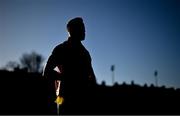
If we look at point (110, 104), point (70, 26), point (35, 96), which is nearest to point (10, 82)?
point (35, 96)

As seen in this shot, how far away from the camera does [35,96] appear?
3962 centimetres

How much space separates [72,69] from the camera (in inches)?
152

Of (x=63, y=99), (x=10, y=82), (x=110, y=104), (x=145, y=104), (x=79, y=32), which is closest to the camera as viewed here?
(x=63, y=99)

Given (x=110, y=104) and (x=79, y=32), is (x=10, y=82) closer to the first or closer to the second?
(x=110, y=104)

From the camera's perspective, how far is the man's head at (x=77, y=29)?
4.01m

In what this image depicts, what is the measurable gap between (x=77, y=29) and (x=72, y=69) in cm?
53

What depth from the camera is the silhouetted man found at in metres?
3.75

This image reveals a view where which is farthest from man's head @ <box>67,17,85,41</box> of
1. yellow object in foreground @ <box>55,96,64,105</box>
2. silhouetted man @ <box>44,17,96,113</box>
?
yellow object in foreground @ <box>55,96,64,105</box>

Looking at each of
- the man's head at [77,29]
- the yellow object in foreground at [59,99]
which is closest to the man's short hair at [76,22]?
the man's head at [77,29]

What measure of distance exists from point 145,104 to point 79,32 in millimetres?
48363

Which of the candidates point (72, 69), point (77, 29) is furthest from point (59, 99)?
point (77, 29)

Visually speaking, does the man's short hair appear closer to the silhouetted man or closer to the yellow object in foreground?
the silhouetted man

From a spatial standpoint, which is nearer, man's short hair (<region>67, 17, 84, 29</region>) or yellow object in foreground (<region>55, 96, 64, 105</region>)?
yellow object in foreground (<region>55, 96, 64, 105</region>)

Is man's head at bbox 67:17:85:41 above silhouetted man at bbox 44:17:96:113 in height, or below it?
above
